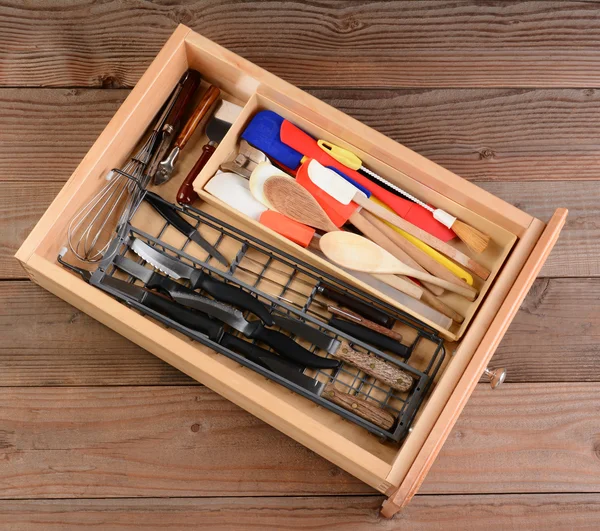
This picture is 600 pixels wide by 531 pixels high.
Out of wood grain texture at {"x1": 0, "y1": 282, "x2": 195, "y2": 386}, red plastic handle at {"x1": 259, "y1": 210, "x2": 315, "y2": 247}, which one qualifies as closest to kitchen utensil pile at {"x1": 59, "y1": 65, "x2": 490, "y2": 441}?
red plastic handle at {"x1": 259, "y1": 210, "x2": 315, "y2": 247}

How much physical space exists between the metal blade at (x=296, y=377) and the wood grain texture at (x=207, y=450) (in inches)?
6.0

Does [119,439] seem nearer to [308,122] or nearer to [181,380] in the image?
[181,380]

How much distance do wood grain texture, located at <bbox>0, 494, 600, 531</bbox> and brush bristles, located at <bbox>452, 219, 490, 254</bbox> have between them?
338 mm

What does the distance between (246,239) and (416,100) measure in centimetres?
36

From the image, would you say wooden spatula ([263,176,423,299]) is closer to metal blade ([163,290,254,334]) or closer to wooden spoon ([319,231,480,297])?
wooden spoon ([319,231,480,297])

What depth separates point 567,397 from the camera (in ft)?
3.20

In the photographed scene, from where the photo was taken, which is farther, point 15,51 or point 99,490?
point 15,51

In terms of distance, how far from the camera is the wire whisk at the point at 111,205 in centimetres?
87

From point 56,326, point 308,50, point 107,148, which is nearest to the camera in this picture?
point 107,148

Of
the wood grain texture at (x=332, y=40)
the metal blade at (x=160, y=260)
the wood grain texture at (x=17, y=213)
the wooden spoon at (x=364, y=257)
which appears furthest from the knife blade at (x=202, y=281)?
the wood grain texture at (x=332, y=40)

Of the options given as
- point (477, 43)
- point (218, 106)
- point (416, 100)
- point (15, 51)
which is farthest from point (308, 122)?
point (15, 51)

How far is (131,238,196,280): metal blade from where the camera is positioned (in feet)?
2.77

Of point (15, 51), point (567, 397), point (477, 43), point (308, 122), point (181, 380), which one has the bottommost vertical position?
point (181, 380)

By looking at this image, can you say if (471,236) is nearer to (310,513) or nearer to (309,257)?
(309,257)
